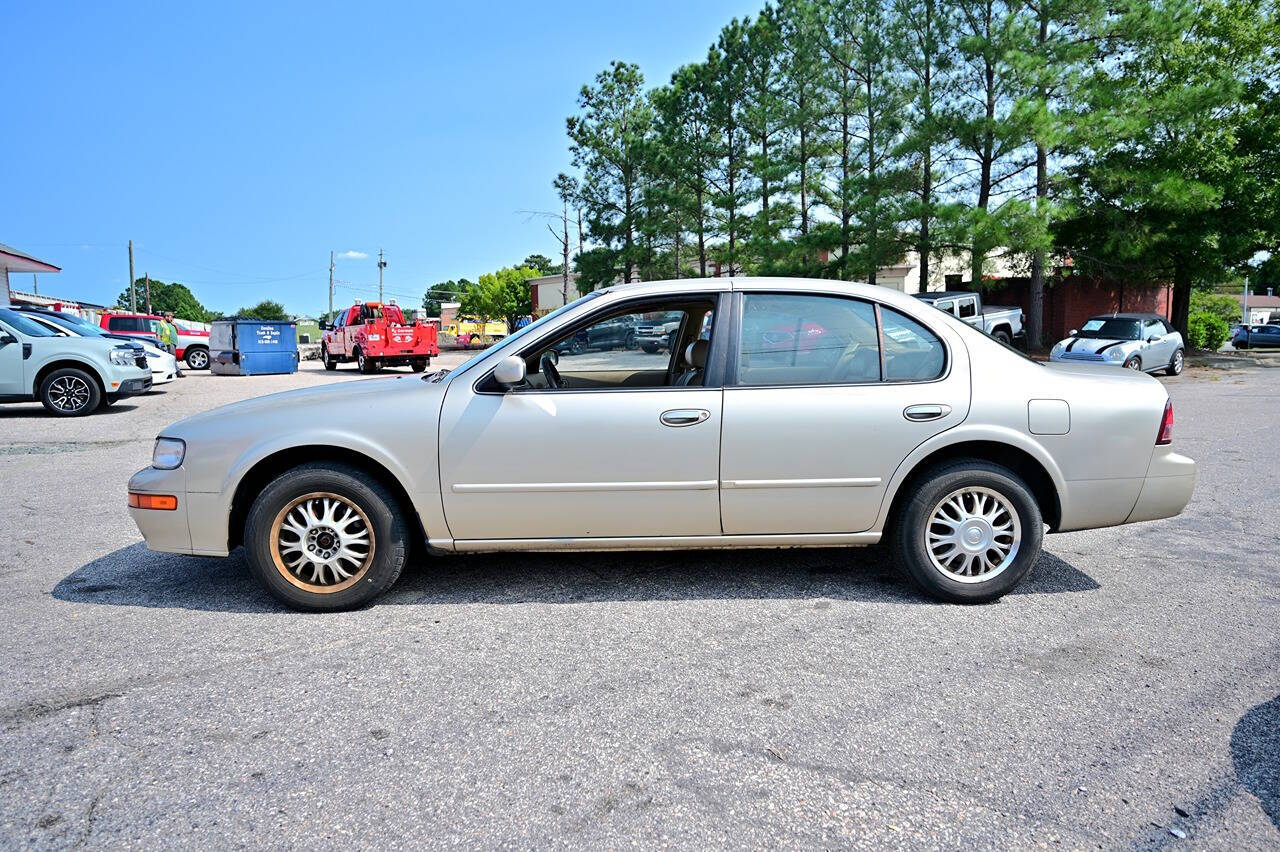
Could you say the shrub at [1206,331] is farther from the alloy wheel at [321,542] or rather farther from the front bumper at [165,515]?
the front bumper at [165,515]

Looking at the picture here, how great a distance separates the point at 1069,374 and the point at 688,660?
251cm

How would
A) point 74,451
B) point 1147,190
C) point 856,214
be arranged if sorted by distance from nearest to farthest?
point 74,451 < point 1147,190 < point 856,214

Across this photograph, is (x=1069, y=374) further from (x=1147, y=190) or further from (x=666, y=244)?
(x=666, y=244)

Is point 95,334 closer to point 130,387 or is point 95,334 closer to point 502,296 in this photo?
point 130,387

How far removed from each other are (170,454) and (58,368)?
33.7 feet

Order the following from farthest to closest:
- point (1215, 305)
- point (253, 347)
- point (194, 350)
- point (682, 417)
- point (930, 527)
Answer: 1. point (1215, 305)
2. point (194, 350)
3. point (253, 347)
4. point (930, 527)
5. point (682, 417)

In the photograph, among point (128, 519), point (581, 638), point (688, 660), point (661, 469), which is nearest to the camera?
point (688, 660)

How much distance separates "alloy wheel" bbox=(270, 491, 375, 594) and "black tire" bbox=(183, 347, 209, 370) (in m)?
26.7

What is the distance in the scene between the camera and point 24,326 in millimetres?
12156

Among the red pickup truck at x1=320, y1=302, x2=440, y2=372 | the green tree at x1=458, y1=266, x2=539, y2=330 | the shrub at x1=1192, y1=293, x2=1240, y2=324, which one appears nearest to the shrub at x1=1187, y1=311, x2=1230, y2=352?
the shrub at x1=1192, y1=293, x2=1240, y2=324

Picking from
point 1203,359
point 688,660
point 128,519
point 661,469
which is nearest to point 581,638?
point 688,660

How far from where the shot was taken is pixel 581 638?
3.73m

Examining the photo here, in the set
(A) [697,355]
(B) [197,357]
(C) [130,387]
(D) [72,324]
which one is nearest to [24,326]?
(C) [130,387]

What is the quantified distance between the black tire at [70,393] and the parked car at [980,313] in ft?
55.3
